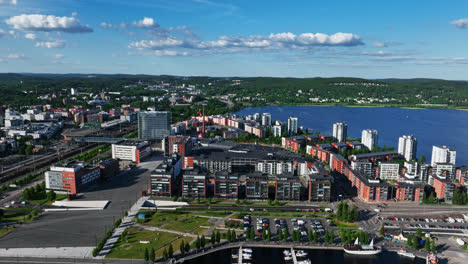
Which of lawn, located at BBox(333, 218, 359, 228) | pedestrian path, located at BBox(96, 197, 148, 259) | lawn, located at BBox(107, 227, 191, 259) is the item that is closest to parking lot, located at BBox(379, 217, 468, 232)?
lawn, located at BBox(333, 218, 359, 228)

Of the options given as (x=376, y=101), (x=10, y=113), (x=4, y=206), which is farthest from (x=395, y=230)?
(x=376, y=101)

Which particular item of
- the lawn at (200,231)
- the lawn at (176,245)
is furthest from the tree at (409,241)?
the lawn at (176,245)

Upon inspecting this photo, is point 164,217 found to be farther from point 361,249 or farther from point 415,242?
point 415,242

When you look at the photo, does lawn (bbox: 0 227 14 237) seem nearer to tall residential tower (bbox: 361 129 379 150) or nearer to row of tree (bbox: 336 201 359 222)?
row of tree (bbox: 336 201 359 222)

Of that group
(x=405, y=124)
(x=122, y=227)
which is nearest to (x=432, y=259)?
(x=122, y=227)

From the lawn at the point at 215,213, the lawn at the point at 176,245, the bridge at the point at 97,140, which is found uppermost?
the bridge at the point at 97,140

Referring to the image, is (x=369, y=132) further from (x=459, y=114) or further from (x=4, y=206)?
(x=459, y=114)

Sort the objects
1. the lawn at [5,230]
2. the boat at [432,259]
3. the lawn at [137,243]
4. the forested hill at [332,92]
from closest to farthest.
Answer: the boat at [432,259], the lawn at [137,243], the lawn at [5,230], the forested hill at [332,92]

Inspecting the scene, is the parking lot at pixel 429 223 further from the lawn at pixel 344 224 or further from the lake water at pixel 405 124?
the lake water at pixel 405 124

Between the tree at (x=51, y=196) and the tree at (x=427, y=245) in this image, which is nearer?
the tree at (x=427, y=245)
